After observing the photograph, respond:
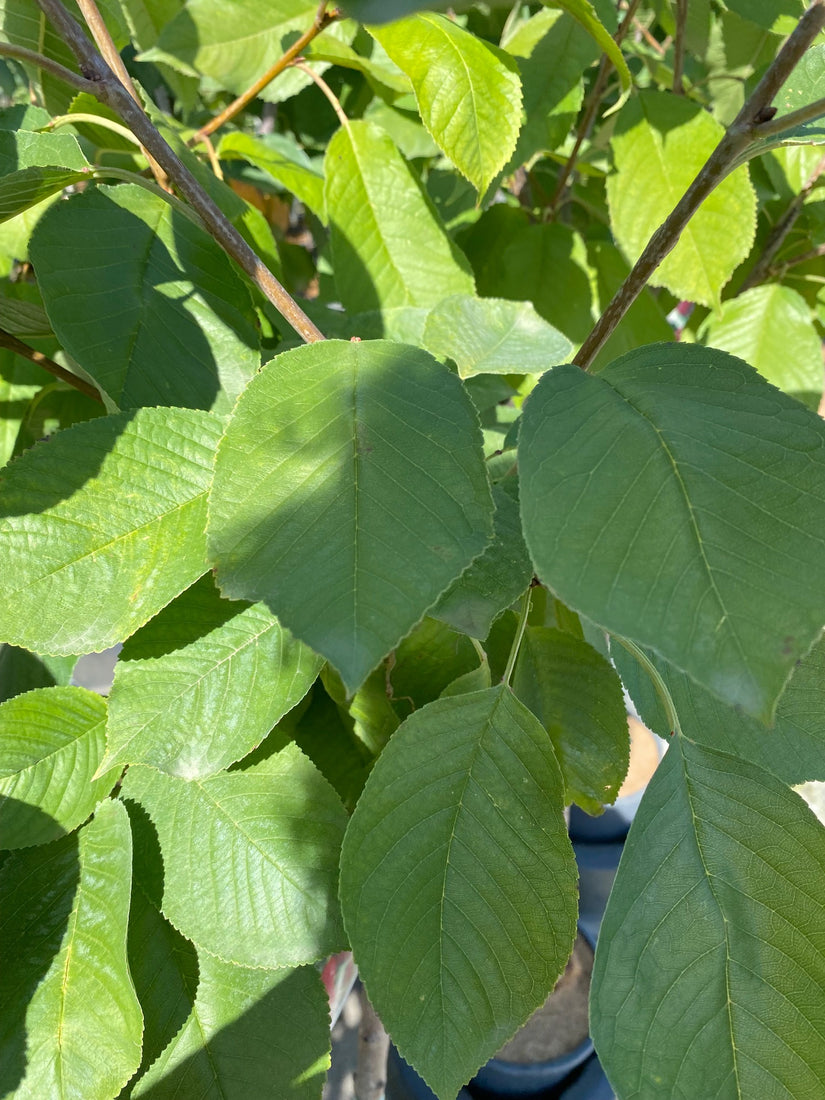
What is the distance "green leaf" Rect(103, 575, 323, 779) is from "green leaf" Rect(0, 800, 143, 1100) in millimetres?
86

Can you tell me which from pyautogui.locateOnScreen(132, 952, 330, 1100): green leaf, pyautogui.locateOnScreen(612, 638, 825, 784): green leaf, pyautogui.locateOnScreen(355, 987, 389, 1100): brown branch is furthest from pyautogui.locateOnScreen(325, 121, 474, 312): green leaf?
pyautogui.locateOnScreen(355, 987, 389, 1100): brown branch

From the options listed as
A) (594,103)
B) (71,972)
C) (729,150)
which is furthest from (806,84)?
(71,972)

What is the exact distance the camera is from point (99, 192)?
0.57m

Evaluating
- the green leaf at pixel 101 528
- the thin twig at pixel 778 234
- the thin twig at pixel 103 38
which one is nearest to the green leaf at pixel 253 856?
the green leaf at pixel 101 528

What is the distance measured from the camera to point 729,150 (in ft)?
1.22

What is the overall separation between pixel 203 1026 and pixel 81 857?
15cm

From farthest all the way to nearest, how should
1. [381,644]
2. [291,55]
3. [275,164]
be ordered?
[275,164]
[291,55]
[381,644]

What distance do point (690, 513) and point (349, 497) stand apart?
0.14 meters

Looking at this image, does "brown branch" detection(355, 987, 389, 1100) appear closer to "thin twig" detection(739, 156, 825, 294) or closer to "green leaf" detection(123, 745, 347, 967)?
"green leaf" detection(123, 745, 347, 967)

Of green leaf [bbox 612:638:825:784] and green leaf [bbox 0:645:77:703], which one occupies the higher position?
green leaf [bbox 612:638:825:784]

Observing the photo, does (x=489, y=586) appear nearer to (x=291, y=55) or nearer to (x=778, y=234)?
(x=291, y=55)

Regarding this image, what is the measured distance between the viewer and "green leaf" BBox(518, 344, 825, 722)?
290 mm

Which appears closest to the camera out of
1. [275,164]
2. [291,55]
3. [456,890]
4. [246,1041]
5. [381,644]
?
[381,644]

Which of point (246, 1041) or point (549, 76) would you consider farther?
point (549, 76)
